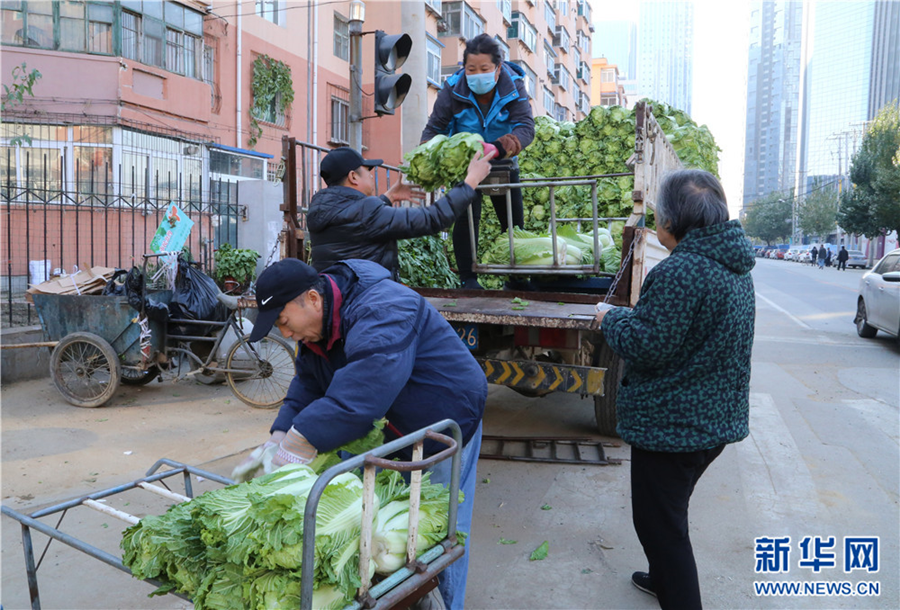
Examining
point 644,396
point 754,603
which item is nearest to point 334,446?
point 644,396

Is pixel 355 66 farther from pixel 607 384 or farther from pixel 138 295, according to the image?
pixel 607 384

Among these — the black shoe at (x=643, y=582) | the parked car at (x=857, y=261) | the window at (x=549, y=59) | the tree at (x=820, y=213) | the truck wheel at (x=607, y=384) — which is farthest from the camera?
the tree at (x=820, y=213)

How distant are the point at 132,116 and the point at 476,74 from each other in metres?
12.6

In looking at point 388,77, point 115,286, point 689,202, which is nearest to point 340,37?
point 388,77

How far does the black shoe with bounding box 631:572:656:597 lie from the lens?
333 cm

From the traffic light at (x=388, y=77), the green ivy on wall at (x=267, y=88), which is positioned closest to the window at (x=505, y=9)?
the green ivy on wall at (x=267, y=88)

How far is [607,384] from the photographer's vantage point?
5453 millimetres

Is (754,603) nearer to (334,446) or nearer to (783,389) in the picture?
(334,446)

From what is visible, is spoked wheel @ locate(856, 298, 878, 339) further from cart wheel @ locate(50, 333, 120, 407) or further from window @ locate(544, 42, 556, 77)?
window @ locate(544, 42, 556, 77)

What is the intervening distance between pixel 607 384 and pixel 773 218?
104 m

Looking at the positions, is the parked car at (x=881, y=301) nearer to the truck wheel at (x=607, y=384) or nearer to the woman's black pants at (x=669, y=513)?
the truck wheel at (x=607, y=384)

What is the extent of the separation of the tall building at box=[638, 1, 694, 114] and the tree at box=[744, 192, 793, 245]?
87.0m

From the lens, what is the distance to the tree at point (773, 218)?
9588 cm

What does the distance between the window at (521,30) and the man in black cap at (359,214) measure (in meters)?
35.1
